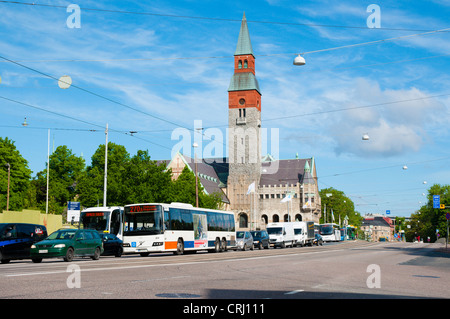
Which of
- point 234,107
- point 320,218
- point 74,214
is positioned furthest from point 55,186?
point 320,218

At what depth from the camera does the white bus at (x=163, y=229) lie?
99.1 feet

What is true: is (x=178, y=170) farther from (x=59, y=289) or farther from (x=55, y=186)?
(x=59, y=289)

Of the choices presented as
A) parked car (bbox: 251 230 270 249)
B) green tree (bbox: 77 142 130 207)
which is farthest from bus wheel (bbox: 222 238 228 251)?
green tree (bbox: 77 142 130 207)

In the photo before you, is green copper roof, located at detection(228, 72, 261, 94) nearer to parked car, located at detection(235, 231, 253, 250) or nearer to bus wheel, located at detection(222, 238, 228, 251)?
parked car, located at detection(235, 231, 253, 250)

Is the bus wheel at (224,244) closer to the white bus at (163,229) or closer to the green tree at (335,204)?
the white bus at (163,229)

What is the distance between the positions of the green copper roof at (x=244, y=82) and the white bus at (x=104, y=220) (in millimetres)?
75447

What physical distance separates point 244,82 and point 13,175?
55.9 metres

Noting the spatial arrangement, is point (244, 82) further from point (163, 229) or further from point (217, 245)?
point (163, 229)

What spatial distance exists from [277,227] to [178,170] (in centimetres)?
5499

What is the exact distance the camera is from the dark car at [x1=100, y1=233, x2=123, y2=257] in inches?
1191

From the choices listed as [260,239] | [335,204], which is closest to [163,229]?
[260,239]

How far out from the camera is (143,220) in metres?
30.5

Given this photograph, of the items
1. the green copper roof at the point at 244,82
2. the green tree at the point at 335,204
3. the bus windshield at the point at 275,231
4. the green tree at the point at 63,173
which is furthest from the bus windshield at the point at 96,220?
the green tree at the point at 335,204
